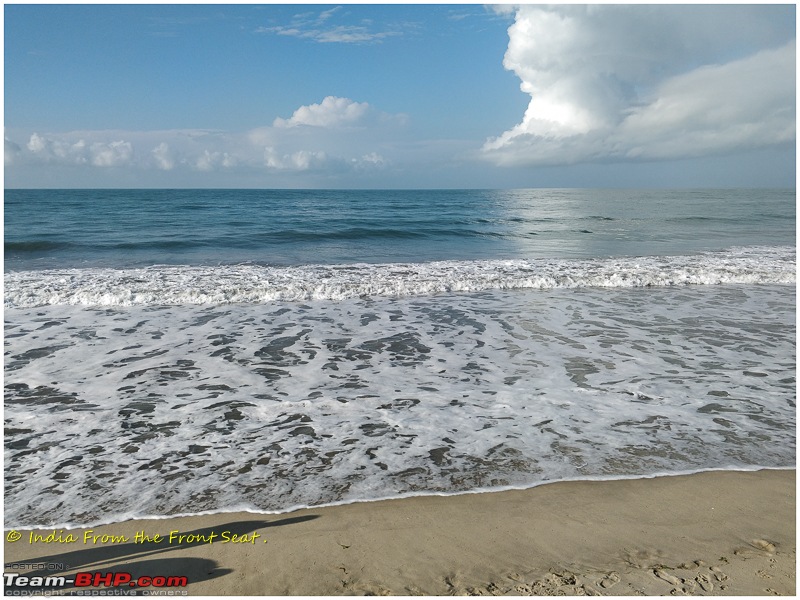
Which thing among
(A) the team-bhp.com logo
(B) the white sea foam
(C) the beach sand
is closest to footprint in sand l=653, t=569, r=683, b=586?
(C) the beach sand

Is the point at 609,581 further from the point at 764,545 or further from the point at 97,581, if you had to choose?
the point at 97,581

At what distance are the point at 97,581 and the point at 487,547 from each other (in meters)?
2.44

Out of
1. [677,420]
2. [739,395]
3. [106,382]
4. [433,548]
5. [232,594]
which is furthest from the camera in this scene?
[106,382]

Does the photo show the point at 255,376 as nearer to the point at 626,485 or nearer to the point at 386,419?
the point at 386,419

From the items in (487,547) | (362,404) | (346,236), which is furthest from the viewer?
(346,236)

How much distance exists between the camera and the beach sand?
9.93ft

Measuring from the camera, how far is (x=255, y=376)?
6715 mm

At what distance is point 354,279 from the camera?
13602mm

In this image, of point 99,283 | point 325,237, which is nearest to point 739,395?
point 99,283

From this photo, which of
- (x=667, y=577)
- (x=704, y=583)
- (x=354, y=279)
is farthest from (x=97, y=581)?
(x=354, y=279)

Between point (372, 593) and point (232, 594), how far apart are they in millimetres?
819

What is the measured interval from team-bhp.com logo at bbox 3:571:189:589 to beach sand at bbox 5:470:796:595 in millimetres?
53

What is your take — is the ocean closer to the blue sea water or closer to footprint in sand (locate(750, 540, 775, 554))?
footprint in sand (locate(750, 540, 775, 554))

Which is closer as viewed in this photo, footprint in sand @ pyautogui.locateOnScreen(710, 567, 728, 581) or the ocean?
footprint in sand @ pyautogui.locateOnScreen(710, 567, 728, 581)
